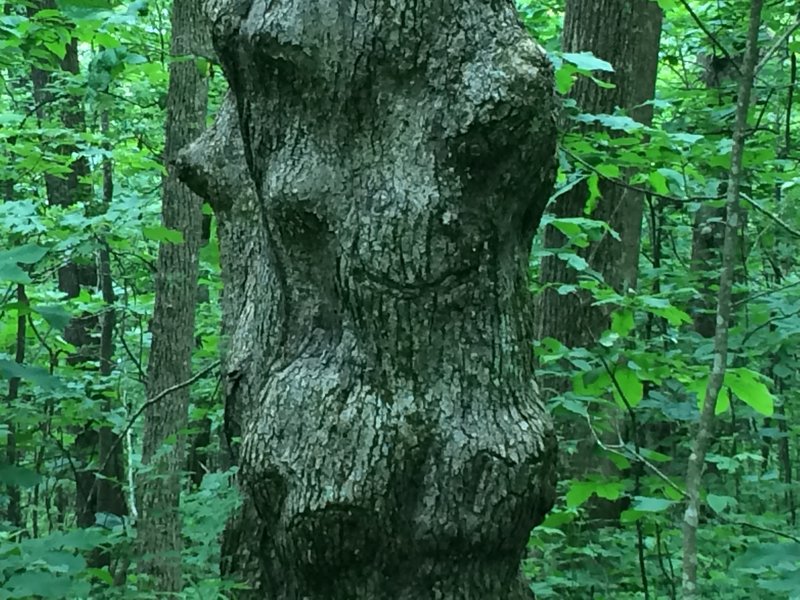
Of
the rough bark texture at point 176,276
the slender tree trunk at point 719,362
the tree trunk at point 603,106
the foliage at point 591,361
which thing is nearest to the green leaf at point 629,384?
the foliage at point 591,361

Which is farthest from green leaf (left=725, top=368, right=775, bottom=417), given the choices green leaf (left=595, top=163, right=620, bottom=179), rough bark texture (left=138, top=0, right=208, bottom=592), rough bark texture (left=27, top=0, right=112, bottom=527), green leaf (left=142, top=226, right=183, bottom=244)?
rough bark texture (left=27, top=0, right=112, bottom=527)

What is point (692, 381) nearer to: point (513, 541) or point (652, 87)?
point (513, 541)

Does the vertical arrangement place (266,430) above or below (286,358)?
→ below

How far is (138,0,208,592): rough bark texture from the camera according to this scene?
5.66 m

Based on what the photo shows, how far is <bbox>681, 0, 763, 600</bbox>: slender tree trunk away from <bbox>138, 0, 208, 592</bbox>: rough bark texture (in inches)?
136

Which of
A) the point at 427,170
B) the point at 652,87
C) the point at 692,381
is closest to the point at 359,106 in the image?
the point at 427,170

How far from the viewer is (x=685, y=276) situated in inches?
259

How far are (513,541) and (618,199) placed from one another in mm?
3324

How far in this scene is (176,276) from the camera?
604 cm

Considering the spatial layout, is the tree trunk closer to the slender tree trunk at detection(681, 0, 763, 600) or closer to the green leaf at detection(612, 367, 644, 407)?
the green leaf at detection(612, 367, 644, 407)

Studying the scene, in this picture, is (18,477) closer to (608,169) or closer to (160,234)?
(160,234)

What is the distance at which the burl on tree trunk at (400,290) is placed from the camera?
2.15 m

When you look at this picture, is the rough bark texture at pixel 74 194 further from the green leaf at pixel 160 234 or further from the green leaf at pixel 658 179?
the green leaf at pixel 658 179

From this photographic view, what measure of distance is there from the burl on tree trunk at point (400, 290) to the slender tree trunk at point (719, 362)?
3.66 ft
